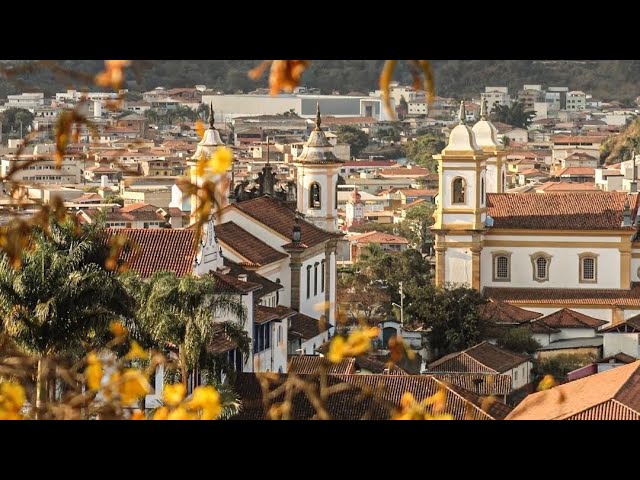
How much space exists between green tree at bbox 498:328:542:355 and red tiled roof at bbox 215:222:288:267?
325 centimetres

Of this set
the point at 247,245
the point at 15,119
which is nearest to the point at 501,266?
the point at 247,245

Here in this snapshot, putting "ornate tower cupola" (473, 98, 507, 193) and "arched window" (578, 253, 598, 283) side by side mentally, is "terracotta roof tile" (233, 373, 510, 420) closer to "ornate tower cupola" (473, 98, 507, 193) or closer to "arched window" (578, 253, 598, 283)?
"arched window" (578, 253, 598, 283)

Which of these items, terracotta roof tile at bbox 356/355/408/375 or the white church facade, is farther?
the white church facade

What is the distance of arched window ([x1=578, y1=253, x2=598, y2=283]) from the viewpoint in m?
28.6

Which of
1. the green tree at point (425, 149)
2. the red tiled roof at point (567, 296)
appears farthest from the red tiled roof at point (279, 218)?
the green tree at point (425, 149)

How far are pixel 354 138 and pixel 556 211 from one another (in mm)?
50319

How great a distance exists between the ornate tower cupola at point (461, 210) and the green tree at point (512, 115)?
2042 inches

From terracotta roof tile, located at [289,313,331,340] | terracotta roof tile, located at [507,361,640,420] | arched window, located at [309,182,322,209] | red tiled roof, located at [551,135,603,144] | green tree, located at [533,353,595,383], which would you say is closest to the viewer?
terracotta roof tile, located at [507,361,640,420]

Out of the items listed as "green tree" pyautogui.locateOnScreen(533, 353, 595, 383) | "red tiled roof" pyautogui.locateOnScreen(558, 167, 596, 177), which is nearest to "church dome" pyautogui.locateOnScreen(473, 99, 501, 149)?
"green tree" pyautogui.locateOnScreen(533, 353, 595, 383)

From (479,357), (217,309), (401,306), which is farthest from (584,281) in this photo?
(217,309)

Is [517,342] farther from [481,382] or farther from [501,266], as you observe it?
[481,382]
